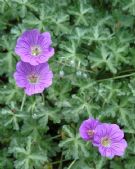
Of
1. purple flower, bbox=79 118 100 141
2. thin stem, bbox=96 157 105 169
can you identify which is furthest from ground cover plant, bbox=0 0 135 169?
purple flower, bbox=79 118 100 141

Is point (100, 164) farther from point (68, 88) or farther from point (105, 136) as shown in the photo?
point (68, 88)

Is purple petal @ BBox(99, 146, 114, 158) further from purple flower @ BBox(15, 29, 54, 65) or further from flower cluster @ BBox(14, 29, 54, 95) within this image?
purple flower @ BBox(15, 29, 54, 65)

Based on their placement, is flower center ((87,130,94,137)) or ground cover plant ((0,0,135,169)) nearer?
flower center ((87,130,94,137))

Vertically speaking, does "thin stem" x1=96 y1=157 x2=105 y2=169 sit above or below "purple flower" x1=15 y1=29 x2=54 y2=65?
below

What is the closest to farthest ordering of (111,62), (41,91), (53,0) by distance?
(41,91) → (111,62) → (53,0)

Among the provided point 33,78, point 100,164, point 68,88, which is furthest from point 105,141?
point 33,78

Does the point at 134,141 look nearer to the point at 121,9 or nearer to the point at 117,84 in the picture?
the point at 117,84

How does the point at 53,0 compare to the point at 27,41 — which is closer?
the point at 27,41

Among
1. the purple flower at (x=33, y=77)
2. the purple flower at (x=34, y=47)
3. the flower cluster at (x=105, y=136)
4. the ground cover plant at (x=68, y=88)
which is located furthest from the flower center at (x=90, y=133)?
the purple flower at (x=34, y=47)

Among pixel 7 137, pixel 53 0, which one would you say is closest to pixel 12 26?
pixel 53 0
